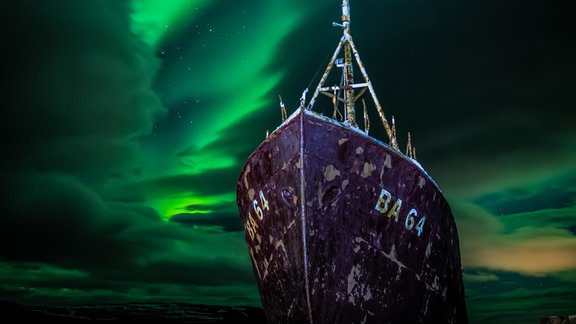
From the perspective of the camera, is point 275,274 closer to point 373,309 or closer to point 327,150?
point 373,309

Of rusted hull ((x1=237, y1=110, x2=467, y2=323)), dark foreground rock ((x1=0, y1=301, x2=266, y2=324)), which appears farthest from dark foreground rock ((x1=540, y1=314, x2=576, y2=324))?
dark foreground rock ((x1=0, y1=301, x2=266, y2=324))

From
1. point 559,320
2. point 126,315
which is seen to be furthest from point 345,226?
point 126,315

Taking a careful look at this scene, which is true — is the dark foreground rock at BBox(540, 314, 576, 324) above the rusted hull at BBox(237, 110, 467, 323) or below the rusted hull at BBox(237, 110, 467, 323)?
below

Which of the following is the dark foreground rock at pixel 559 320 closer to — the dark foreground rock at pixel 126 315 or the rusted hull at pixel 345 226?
the rusted hull at pixel 345 226

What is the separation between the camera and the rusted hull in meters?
7.72

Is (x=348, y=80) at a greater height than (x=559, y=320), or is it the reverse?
(x=348, y=80)

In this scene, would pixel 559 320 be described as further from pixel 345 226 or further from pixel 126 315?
pixel 126 315

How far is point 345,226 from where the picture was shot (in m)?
7.86

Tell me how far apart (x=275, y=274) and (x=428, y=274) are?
297 centimetres

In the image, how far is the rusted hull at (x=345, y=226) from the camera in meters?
7.72

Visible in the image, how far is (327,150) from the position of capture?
7.89 meters

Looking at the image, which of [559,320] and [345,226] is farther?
[559,320]

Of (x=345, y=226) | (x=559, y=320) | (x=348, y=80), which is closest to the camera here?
(x=345, y=226)

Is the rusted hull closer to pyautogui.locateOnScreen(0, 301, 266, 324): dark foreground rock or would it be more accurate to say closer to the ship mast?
the ship mast
